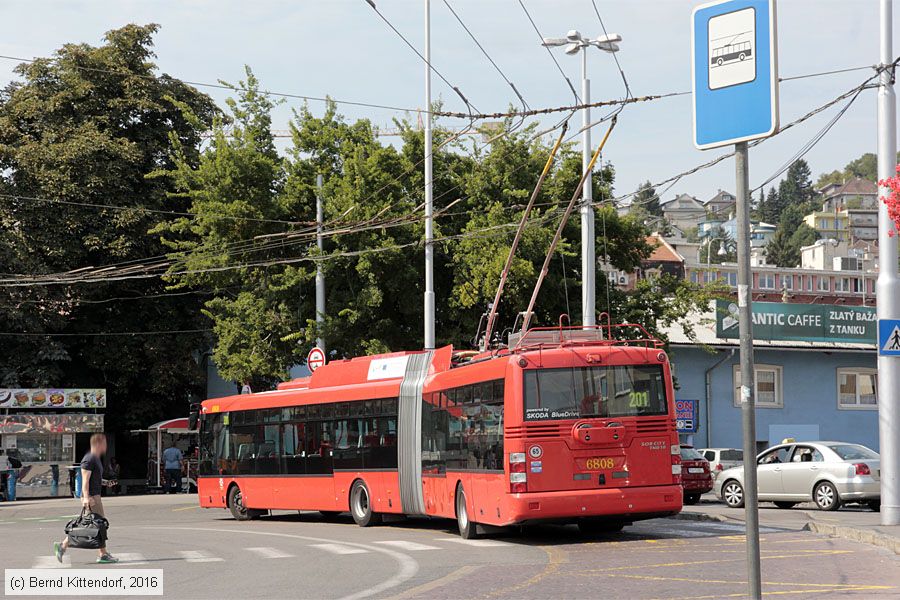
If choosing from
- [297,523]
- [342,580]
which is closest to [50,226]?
[297,523]

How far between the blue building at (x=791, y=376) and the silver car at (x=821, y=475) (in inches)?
701

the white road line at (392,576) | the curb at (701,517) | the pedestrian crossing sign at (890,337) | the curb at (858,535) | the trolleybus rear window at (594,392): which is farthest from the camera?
the curb at (701,517)

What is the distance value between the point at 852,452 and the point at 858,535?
9160 mm

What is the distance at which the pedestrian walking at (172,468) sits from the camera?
42.5 meters

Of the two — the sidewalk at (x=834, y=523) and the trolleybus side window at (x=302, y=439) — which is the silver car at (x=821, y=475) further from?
the trolleybus side window at (x=302, y=439)

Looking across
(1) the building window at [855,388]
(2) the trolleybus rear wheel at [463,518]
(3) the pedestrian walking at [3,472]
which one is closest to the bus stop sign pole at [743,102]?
(2) the trolleybus rear wheel at [463,518]

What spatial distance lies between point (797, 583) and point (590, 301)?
15.6m

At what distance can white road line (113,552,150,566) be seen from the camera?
53.9ft

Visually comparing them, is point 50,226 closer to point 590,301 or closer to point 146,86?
point 146,86

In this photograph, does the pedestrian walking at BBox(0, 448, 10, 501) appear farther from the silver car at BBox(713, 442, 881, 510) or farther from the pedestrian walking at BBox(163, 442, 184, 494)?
the silver car at BBox(713, 442, 881, 510)

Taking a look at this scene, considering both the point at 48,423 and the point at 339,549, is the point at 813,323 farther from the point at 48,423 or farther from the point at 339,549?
the point at 339,549

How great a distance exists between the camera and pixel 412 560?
1575 cm

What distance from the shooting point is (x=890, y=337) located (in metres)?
18.8

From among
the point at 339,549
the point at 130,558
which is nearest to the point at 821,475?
the point at 339,549
